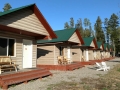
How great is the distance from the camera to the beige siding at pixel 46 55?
17.3 m

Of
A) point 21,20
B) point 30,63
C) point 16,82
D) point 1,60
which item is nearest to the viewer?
point 16,82

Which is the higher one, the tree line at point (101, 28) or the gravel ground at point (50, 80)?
the tree line at point (101, 28)

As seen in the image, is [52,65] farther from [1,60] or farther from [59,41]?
[1,60]

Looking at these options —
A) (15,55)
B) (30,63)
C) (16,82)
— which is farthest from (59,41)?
(16,82)

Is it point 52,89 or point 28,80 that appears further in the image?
point 28,80

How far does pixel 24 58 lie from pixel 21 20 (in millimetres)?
3097

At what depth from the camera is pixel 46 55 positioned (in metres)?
17.7

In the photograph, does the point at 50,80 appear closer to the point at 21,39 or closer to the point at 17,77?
the point at 17,77

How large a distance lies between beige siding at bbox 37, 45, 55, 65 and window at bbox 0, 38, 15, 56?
685 cm

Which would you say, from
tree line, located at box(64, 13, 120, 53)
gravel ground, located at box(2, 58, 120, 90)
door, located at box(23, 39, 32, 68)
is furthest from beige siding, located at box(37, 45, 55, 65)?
tree line, located at box(64, 13, 120, 53)

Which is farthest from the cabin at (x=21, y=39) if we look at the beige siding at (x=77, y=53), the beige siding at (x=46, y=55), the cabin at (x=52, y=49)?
the beige siding at (x=77, y=53)

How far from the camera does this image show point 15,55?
1106cm

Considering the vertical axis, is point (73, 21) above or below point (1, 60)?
above

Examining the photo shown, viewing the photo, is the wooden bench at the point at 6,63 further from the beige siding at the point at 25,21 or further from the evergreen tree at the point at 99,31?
the evergreen tree at the point at 99,31
